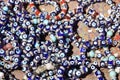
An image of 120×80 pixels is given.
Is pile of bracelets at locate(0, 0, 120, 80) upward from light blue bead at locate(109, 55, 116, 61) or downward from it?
upward

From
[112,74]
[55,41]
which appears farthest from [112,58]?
[55,41]

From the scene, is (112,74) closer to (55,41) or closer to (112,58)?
(112,58)

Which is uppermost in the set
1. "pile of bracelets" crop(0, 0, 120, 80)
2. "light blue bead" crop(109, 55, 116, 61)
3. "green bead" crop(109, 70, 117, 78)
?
"pile of bracelets" crop(0, 0, 120, 80)

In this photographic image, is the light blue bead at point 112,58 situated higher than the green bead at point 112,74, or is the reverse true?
the light blue bead at point 112,58

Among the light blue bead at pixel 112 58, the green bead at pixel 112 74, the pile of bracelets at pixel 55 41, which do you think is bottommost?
the green bead at pixel 112 74

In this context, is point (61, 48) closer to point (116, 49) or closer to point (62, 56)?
point (62, 56)

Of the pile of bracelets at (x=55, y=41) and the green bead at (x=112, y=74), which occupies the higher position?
the pile of bracelets at (x=55, y=41)

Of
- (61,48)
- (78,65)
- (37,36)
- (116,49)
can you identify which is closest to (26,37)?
(37,36)

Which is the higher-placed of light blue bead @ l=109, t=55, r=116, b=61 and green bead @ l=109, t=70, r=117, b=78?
light blue bead @ l=109, t=55, r=116, b=61
